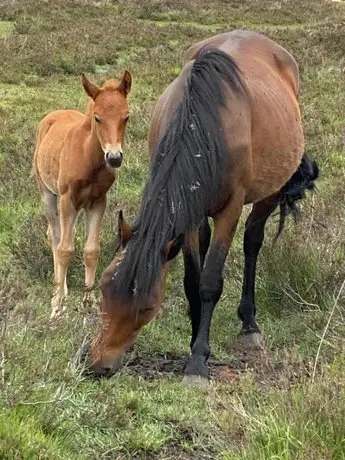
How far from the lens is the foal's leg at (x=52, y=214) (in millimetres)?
6207

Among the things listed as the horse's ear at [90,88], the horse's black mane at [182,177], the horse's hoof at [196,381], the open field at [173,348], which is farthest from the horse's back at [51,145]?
the horse's hoof at [196,381]

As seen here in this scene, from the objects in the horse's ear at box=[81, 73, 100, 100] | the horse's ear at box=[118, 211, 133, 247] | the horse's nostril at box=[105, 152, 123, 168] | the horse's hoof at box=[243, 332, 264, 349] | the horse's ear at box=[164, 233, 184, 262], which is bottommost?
the horse's hoof at box=[243, 332, 264, 349]

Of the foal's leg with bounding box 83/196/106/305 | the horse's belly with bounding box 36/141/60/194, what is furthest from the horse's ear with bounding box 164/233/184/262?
the horse's belly with bounding box 36/141/60/194

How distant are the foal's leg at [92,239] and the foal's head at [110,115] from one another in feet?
2.03

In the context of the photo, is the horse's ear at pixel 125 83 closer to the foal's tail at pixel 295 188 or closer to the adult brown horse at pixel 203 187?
the adult brown horse at pixel 203 187

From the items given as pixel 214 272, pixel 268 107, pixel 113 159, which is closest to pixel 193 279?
pixel 214 272

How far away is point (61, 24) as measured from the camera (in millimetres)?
20672

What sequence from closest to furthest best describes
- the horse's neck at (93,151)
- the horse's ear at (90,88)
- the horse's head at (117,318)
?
1. the horse's head at (117,318)
2. the horse's ear at (90,88)
3. the horse's neck at (93,151)

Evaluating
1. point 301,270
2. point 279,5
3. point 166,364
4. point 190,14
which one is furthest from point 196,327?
point 279,5

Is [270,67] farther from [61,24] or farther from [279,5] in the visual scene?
[279,5]

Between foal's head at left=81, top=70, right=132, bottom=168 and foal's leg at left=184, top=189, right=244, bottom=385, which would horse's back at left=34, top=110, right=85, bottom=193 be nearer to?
foal's head at left=81, top=70, right=132, bottom=168

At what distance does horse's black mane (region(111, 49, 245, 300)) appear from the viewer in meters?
3.88

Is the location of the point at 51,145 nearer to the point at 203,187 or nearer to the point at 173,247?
the point at 203,187

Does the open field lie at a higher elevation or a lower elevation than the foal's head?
lower
